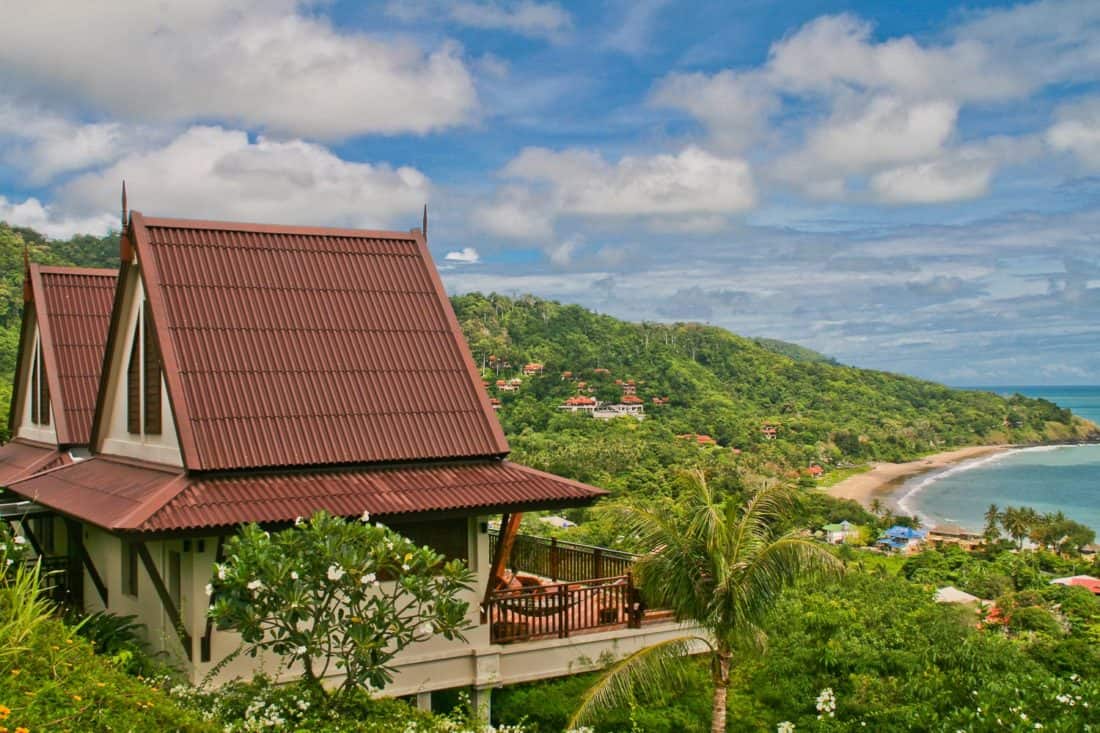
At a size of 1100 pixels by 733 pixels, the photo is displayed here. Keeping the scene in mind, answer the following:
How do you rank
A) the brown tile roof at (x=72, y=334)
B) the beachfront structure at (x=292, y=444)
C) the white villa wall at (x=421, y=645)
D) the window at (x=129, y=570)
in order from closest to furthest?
the white villa wall at (x=421, y=645)
the beachfront structure at (x=292, y=444)
the window at (x=129, y=570)
the brown tile roof at (x=72, y=334)

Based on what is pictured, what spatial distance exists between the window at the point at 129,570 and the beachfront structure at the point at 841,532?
43.3 metres

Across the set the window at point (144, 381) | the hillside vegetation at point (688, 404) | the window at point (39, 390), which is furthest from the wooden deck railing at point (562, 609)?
the hillside vegetation at point (688, 404)

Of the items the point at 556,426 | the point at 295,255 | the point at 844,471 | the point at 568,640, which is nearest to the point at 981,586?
the point at 568,640

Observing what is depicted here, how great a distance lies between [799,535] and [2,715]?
26.5 feet

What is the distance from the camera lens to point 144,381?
1265cm

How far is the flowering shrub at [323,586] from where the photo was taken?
8148 mm

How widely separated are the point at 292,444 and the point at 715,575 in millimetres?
4943

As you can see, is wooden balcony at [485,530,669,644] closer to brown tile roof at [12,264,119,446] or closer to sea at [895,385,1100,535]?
brown tile roof at [12,264,119,446]

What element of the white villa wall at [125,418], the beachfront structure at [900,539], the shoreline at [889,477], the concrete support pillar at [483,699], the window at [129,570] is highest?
the white villa wall at [125,418]

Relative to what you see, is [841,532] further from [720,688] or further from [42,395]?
[720,688]

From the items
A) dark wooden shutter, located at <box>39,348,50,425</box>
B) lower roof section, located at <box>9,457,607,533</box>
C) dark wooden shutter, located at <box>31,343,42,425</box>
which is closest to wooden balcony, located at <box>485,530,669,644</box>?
lower roof section, located at <box>9,457,607,533</box>

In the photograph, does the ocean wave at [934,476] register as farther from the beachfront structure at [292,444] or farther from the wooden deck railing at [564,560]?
the beachfront structure at [292,444]

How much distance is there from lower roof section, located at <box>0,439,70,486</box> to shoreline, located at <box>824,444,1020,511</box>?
57870 millimetres

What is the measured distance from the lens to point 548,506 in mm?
11727
